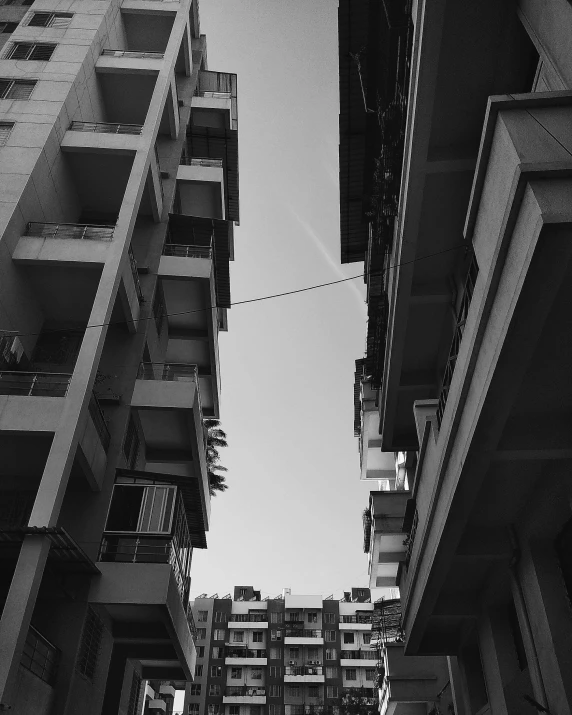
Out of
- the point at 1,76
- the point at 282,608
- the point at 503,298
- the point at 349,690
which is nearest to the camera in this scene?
the point at 503,298

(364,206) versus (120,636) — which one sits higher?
(364,206)

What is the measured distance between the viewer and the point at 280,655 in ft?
219

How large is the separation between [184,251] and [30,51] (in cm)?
786

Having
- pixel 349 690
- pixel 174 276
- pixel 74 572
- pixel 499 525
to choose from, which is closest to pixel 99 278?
pixel 174 276

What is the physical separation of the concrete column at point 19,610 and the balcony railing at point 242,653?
6296 cm

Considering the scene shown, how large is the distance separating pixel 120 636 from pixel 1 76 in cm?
1643

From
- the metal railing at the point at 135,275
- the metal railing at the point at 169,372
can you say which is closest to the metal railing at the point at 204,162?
the metal railing at the point at 135,275

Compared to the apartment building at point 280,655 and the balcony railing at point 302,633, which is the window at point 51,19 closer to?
the apartment building at point 280,655

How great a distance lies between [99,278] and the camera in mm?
15695

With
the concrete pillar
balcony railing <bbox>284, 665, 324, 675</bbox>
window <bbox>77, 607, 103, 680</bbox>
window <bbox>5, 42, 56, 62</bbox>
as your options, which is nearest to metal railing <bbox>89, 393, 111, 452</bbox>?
window <bbox>77, 607, 103, 680</bbox>

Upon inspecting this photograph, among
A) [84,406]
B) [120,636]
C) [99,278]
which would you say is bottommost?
[120,636]

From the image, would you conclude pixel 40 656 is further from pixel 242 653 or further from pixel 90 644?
pixel 242 653

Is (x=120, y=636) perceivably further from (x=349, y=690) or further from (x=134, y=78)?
(x=349, y=690)

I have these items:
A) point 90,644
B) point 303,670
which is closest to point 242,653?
point 303,670
